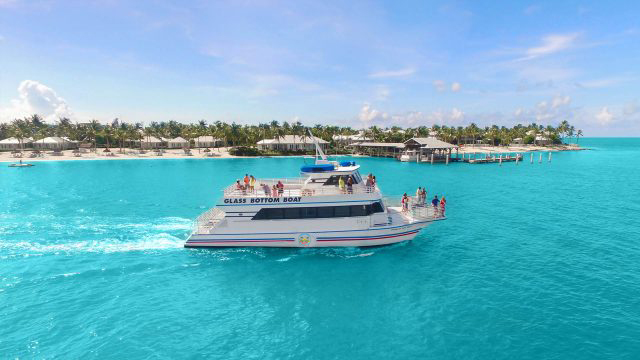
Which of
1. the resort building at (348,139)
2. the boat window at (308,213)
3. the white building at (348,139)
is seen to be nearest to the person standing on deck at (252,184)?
the boat window at (308,213)

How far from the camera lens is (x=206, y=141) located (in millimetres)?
136750

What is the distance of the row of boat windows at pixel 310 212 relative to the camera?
23.7 metres

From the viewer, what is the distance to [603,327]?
15.7 m

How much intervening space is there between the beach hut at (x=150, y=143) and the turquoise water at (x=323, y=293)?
102961mm

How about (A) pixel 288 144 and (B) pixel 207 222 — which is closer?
(B) pixel 207 222

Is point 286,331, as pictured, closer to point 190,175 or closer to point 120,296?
point 120,296

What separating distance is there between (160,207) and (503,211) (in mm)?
39142

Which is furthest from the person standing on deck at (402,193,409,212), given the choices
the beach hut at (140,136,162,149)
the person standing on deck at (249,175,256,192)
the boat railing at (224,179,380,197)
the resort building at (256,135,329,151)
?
the beach hut at (140,136,162,149)

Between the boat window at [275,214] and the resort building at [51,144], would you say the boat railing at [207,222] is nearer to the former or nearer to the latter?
the boat window at [275,214]

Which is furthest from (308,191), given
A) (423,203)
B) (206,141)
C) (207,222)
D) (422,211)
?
(206,141)

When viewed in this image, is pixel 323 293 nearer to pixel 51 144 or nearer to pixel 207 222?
pixel 207 222

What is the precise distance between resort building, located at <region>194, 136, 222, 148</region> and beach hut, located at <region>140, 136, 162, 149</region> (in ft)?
46.0

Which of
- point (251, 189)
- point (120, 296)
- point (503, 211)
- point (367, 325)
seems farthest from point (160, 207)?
point (503, 211)

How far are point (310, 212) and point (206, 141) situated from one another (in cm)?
12336
